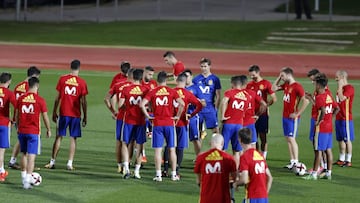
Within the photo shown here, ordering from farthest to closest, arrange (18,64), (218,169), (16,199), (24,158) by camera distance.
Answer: (18,64) < (24,158) < (16,199) < (218,169)

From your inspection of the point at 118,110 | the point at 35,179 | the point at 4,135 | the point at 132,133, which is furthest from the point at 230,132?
the point at 4,135

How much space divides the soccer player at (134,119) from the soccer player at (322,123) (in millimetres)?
3442

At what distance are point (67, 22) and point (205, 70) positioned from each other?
39795 millimetres

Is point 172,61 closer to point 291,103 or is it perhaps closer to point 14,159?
Answer: point 291,103

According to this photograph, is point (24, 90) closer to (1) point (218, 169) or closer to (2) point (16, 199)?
(2) point (16, 199)

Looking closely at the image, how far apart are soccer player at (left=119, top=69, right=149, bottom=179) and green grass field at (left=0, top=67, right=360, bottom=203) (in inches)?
17.8

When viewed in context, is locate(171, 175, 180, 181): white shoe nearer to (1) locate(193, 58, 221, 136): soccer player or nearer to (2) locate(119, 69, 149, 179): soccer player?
(2) locate(119, 69, 149, 179): soccer player

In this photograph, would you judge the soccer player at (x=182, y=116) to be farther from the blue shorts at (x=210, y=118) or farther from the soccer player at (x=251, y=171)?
the soccer player at (x=251, y=171)

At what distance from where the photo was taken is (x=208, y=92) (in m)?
22.9

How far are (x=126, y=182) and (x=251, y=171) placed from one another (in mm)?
5760

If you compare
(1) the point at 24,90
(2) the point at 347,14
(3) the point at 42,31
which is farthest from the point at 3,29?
(1) the point at 24,90

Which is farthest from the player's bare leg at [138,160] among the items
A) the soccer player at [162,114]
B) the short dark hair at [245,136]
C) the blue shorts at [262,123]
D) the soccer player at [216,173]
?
the short dark hair at [245,136]

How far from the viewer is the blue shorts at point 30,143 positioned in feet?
65.3

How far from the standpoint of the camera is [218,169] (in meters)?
15.7
